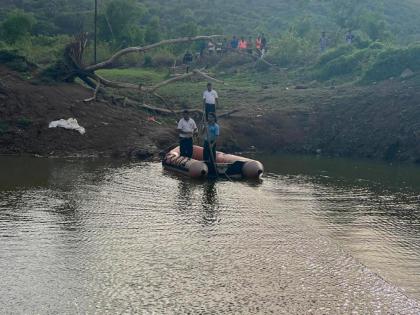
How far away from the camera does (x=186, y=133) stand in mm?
20844

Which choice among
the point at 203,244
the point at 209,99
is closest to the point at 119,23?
the point at 209,99

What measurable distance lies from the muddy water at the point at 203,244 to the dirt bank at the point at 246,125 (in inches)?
144

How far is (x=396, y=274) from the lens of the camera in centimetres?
1114

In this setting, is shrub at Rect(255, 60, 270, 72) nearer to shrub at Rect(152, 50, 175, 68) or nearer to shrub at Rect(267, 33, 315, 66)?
shrub at Rect(267, 33, 315, 66)

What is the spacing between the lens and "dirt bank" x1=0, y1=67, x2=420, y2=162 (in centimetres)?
2377

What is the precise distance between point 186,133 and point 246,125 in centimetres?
679

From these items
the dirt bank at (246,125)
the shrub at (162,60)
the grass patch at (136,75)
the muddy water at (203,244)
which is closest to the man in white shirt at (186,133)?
the muddy water at (203,244)

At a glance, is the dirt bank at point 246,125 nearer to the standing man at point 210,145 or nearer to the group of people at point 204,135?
the group of people at point 204,135

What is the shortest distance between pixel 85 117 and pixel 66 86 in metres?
2.22

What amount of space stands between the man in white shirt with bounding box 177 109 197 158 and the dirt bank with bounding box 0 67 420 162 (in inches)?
94.4

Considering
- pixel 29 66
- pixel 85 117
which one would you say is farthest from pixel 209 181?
pixel 29 66

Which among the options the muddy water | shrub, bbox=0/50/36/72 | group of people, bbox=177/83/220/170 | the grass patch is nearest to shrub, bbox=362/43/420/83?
the grass patch

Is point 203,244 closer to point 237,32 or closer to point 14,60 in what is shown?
point 14,60

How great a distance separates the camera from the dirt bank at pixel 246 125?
23766mm
